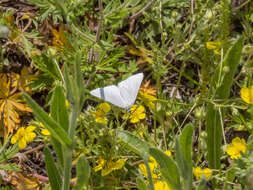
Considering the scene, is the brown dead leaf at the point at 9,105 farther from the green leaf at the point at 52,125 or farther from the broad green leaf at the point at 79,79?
the broad green leaf at the point at 79,79

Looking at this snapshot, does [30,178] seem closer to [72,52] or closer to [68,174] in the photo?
[72,52]

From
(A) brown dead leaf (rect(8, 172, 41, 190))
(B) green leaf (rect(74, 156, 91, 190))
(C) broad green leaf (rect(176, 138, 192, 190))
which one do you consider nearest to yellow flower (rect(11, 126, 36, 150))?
(A) brown dead leaf (rect(8, 172, 41, 190))

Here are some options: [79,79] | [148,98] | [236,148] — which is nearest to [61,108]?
[79,79]

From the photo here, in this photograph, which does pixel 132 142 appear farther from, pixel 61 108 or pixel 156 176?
pixel 61 108

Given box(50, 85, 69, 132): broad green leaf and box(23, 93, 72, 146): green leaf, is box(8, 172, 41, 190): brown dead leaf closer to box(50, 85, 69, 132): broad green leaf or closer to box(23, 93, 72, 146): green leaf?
box(50, 85, 69, 132): broad green leaf

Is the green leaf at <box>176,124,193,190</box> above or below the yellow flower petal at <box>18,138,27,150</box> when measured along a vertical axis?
above

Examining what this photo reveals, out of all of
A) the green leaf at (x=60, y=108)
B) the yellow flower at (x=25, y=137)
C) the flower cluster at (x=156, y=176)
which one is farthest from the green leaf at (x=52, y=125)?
the yellow flower at (x=25, y=137)

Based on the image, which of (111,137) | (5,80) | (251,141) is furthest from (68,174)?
(5,80)

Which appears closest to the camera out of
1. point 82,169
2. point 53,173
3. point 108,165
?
point 82,169
